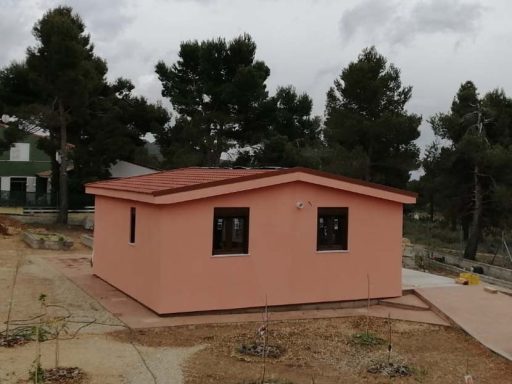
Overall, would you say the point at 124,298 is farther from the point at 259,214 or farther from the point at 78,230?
the point at 78,230

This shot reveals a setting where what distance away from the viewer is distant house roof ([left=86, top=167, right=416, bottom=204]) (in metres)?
11.2

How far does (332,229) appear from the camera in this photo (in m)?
13.0

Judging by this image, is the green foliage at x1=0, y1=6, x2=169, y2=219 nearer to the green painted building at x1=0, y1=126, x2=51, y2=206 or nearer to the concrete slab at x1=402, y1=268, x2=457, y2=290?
the green painted building at x1=0, y1=126, x2=51, y2=206

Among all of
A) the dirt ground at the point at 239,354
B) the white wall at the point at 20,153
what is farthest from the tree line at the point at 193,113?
the dirt ground at the point at 239,354

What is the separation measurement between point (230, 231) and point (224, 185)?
3.49 feet

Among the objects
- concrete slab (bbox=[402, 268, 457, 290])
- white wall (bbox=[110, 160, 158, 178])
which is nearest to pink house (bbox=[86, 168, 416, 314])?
concrete slab (bbox=[402, 268, 457, 290])

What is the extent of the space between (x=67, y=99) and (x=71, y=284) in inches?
702

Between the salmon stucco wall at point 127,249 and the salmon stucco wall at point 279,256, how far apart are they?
0.35m

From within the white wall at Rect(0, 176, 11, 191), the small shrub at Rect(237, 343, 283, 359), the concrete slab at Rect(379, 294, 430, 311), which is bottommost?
the small shrub at Rect(237, 343, 283, 359)

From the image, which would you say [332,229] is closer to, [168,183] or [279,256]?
[279,256]

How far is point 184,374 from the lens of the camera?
792 centimetres

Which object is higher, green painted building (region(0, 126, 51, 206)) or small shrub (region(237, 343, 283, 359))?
green painted building (region(0, 126, 51, 206))

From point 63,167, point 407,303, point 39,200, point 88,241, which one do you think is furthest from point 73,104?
point 407,303

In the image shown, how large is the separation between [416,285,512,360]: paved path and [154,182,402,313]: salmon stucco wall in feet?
3.86
